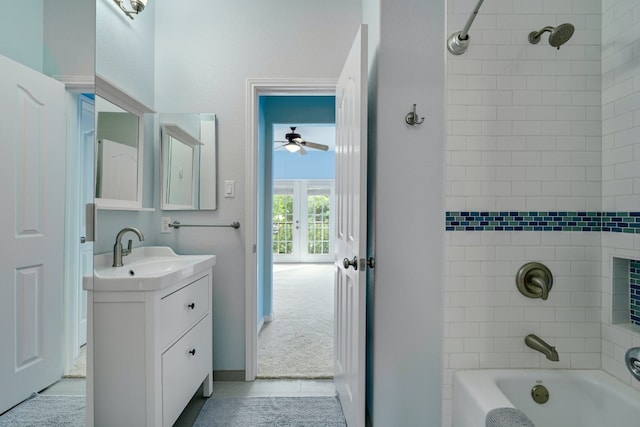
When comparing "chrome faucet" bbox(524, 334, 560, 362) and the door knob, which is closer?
"chrome faucet" bbox(524, 334, 560, 362)

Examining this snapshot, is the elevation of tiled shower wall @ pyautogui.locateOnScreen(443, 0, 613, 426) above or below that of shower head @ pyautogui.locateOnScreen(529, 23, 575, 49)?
below

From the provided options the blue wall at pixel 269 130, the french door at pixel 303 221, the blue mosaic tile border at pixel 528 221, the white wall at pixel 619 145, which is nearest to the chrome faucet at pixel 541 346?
the white wall at pixel 619 145

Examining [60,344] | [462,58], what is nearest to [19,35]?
[60,344]

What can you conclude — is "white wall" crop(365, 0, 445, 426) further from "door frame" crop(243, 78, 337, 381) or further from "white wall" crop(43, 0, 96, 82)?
"white wall" crop(43, 0, 96, 82)

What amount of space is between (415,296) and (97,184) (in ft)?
5.31

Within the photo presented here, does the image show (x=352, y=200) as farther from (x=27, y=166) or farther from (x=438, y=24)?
(x=27, y=166)

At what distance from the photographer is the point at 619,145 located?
1.11 m

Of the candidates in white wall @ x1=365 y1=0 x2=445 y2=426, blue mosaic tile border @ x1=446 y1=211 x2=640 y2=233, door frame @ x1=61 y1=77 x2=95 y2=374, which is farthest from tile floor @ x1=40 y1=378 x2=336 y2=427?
blue mosaic tile border @ x1=446 y1=211 x2=640 y2=233

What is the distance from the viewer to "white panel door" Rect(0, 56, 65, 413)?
0.83 meters

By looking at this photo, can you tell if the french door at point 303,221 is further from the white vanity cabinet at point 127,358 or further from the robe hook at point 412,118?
the white vanity cabinet at point 127,358

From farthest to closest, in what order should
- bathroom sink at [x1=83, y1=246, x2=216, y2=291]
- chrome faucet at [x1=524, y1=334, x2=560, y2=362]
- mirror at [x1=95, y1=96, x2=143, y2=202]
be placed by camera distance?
mirror at [x1=95, y1=96, x2=143, y2=202] → bathroom sink at [x1=83, y1=246, x2=216, y2=291] → chrome faucet at [x1=524, y1=334, x2=560, y2=362]

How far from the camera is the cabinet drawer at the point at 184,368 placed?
1397 millimetres

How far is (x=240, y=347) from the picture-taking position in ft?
A: 7.03

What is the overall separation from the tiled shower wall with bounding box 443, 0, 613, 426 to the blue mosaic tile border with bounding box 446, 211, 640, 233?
0.02 metres
